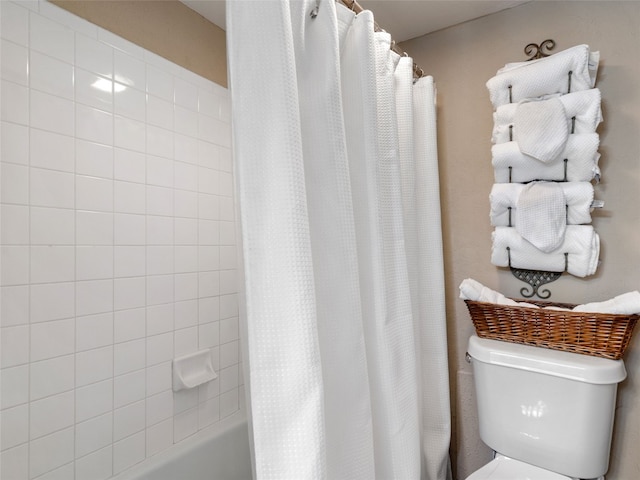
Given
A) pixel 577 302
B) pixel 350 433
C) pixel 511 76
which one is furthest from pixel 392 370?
pixel 511 76

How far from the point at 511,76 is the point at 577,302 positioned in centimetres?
94

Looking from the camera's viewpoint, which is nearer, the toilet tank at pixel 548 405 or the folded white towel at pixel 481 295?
the toilet tank at pixel 548 405

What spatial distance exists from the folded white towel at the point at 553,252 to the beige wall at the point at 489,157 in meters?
0.10

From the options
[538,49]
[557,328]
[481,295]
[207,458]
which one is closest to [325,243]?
[481,295]

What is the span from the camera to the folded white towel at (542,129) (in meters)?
1.38

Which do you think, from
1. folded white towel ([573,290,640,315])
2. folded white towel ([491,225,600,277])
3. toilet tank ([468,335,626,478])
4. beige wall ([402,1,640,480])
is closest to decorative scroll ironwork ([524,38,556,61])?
beige wall ([402,1,640,480])

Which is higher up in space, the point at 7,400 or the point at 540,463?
the point at 7,400

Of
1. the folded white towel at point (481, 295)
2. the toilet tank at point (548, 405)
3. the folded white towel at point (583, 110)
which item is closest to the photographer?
the toilet tank at point (548, 405)

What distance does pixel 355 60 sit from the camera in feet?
3.72

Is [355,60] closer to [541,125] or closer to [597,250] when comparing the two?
[541,125]

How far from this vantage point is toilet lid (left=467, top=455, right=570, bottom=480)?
4.16 ft

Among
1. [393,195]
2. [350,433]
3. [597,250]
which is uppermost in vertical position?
[393,195]

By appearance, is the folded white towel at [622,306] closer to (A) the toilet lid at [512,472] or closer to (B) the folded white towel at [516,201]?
(B) the folded white towel at [516,201]

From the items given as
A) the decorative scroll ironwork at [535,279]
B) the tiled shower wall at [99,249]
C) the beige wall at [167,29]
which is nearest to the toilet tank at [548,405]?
the decorative scroll ironwork at [535,279]
